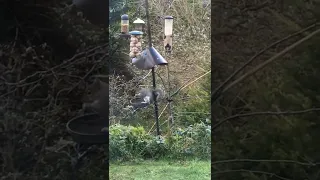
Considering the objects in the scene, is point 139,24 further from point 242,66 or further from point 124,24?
point 242,66

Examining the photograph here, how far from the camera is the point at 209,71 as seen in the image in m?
1.92

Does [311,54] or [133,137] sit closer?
[311,54]

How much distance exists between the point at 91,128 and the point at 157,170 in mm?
376

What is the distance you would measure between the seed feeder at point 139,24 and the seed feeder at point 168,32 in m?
0.11

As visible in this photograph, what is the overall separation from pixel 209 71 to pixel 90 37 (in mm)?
565

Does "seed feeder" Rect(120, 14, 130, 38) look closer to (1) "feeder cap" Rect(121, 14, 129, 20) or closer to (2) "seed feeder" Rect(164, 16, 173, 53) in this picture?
(1) "feeder cap" Rect(121, 14, 129, 20)

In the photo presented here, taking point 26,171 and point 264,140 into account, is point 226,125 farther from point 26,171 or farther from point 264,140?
point 26,171

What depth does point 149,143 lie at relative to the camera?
2014 mm

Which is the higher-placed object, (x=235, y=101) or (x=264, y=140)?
(x=235, y=101)

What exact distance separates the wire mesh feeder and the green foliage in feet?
0.23

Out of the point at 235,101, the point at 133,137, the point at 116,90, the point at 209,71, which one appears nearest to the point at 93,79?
the point at 116,90

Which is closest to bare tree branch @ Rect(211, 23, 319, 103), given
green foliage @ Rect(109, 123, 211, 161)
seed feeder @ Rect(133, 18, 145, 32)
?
green foliage @ Rect(109, 123, 211, 161)

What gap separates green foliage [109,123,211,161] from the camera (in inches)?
78.5

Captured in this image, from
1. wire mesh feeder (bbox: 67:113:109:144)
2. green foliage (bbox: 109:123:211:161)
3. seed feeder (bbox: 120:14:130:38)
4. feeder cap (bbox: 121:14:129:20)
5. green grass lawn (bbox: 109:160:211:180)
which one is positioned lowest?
green grass lawn (bbox: 109:160:211:180)
